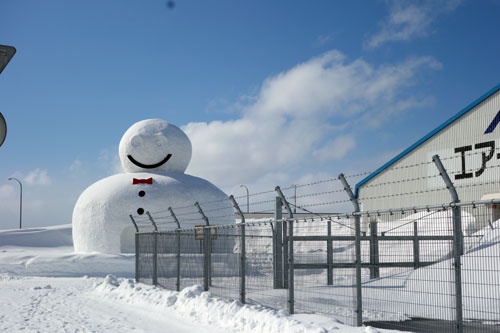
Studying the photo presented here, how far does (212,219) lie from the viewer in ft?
89.4

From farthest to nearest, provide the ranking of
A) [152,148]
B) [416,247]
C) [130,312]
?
[152,148]
[416,247]
[130,312]

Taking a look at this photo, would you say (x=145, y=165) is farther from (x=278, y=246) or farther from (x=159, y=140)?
(x=278, y=246)

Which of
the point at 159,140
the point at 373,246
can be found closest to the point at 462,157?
the point at 373,246

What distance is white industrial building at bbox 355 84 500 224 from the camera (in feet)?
86.7

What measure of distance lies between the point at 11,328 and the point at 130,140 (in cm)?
1889

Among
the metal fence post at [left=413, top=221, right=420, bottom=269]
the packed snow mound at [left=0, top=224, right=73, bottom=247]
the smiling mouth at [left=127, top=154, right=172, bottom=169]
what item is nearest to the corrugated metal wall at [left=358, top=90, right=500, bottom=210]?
the metal fence post at [left=413, top=221, right=420, bottom=269]

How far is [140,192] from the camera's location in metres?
26.5

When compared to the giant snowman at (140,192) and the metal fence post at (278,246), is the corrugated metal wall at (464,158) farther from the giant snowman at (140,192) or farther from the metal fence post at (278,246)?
the metal fence post at (278,246)

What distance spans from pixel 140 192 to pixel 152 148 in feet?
8.46

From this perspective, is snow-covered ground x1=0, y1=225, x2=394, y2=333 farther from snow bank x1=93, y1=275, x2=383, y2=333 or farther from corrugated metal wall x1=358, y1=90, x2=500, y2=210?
corrugated metal wall x1=358, y1=90, x2=500, y2=210

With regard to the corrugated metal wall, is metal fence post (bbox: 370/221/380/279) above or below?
below

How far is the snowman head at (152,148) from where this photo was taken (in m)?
28.1

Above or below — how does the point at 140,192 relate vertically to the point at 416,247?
above

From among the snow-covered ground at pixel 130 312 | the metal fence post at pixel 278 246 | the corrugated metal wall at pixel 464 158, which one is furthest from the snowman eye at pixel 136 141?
the metal fence post at pixel 278 246
